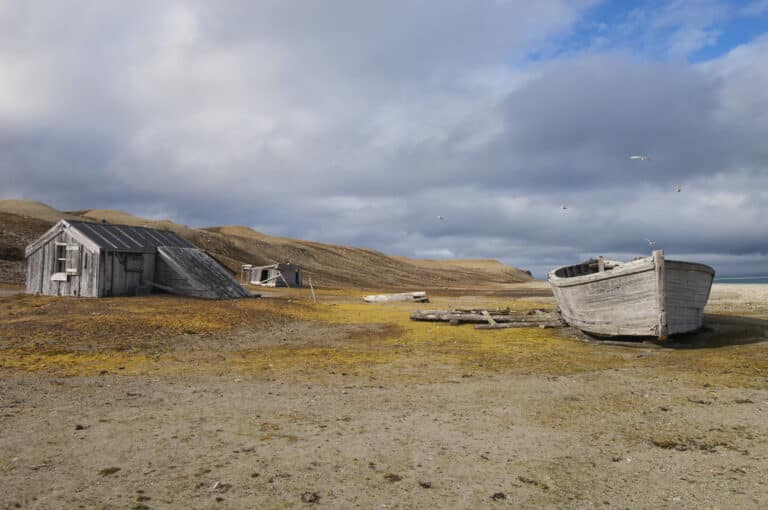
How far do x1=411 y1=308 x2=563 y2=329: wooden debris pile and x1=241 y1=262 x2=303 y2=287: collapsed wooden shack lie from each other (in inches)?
1130

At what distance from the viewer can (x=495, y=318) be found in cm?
2219

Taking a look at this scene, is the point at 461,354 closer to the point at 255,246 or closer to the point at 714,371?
the point at 714,371

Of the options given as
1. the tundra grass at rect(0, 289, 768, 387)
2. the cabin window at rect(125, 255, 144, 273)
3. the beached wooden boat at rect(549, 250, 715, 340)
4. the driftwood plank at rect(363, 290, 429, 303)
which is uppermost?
the cabin window at rect(125, 255, 144, 273)

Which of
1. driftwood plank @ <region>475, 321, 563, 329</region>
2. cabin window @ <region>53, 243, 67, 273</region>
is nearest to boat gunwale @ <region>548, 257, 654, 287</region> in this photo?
driftwood plank @ <region>475, 321, 563, 329</region>

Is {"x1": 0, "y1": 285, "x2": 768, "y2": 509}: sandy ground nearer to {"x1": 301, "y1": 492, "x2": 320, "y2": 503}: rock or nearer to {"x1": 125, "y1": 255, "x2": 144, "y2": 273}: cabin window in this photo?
{"x1": 301, "y1": 492, "x2": 320, "y2": 503}: rock

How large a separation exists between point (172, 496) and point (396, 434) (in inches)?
→ 119

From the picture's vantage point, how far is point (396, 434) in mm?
7223

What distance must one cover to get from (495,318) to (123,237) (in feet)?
66.2

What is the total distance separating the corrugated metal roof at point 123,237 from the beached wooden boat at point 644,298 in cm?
2199

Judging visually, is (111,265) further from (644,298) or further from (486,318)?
(644,298)

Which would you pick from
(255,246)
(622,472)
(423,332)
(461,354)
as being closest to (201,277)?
(423,332)

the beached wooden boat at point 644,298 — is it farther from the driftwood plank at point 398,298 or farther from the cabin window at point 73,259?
the cabin window at point 73,259

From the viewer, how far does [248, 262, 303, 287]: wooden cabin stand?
50.3 m

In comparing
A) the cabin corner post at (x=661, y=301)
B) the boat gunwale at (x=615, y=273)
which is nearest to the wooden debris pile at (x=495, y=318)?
the boat gunwale at (x=615, y=273)
